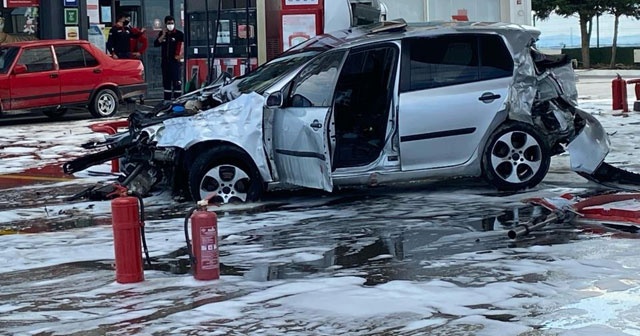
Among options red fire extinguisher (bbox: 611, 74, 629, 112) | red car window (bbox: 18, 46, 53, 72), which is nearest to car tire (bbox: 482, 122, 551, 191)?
red fire extinguisher (bbox: 611, 74, 629, 112)

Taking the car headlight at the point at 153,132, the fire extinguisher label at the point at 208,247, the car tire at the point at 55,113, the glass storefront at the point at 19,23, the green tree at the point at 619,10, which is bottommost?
the fire extinguisher label at the point at 208,247

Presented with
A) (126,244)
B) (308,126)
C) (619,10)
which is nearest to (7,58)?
(308,126)

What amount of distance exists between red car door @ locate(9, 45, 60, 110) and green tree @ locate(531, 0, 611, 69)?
25.8m

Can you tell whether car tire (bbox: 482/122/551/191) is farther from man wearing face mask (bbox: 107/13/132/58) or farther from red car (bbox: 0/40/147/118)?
man wearing face mask (bbox: 107/13/132/58)

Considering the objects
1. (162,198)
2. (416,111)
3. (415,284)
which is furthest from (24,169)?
(415,284)

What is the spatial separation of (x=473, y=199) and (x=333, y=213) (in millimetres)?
1432

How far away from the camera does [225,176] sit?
9.78 meters

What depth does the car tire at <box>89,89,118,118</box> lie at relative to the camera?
67.6ft

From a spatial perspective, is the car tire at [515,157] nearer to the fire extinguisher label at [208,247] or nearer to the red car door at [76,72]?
the fire extinguisher label at [208,247]

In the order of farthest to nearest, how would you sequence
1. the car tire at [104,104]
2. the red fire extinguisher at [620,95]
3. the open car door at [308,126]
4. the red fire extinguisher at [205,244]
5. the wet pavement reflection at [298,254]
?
the car tire at [104,104] < the red fire extinguisher at [620,95] < the open car door at [308,126] < the red fire extinguisher at [205,244] < the wet pavement reflection at [298,254]

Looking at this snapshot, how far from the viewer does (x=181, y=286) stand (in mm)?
6793

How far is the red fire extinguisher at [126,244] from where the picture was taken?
271 inches

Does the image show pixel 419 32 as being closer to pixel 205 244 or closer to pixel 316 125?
pixel 316 125

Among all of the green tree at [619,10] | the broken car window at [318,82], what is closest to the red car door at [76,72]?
the broken car window at [318,82]
